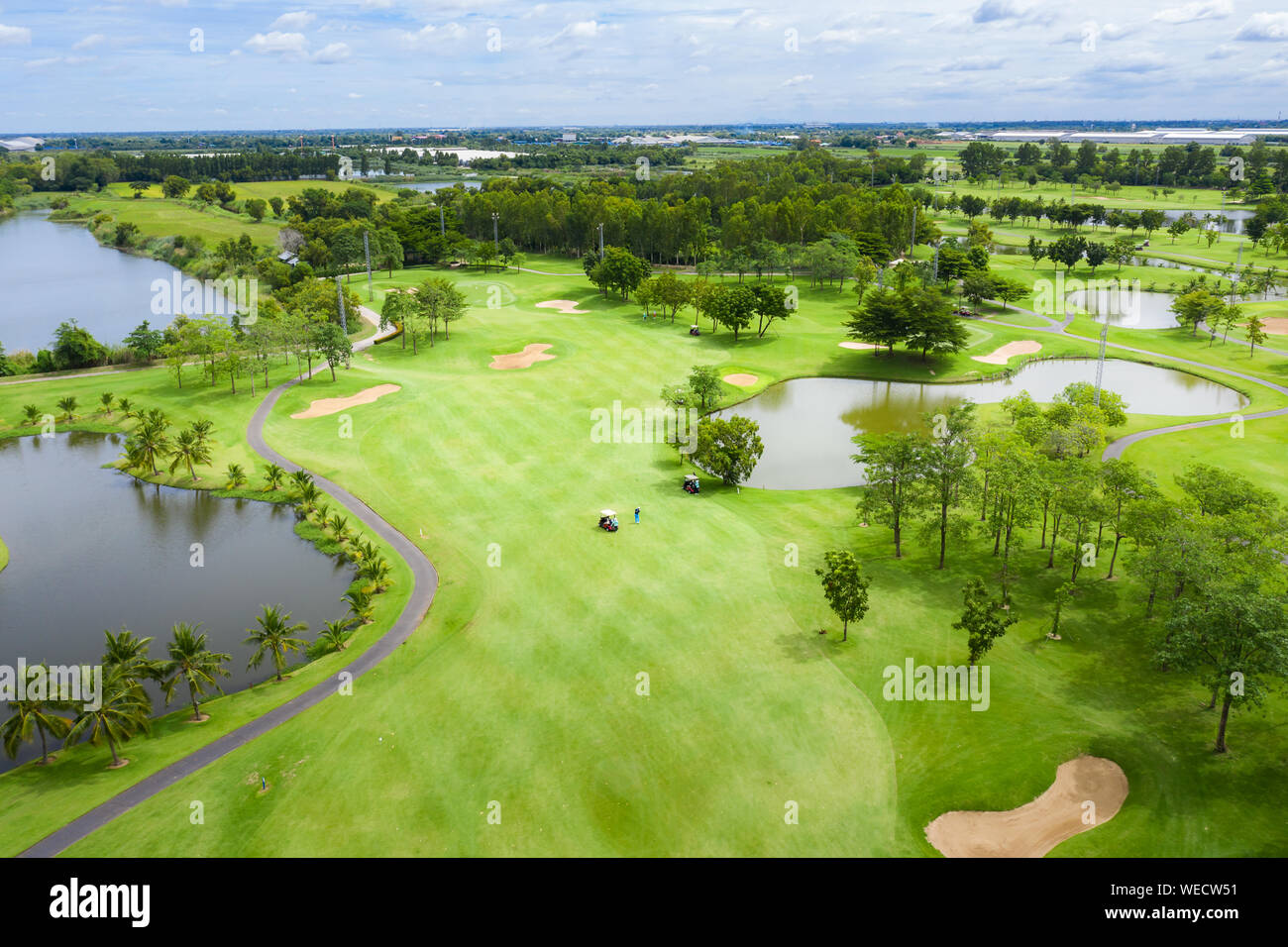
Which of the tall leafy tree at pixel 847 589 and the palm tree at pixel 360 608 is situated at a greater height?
the tall leafy tree at pixel 847 589

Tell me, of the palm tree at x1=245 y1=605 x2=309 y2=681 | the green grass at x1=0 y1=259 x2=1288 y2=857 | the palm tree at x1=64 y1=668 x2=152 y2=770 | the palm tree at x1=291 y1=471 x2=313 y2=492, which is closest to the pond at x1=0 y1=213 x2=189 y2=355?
the palm tree at x1=291 y1=471 x2=313 y2=492

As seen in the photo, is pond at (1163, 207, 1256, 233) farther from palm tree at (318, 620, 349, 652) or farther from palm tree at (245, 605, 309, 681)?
palm tree at (245, 605, 309, 681)

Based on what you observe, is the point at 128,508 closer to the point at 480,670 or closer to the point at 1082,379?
the point at 480,670

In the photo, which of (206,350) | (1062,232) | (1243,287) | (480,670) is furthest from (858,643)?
(1062,232)

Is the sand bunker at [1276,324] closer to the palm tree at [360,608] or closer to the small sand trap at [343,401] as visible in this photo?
the small sand trap at [343,401]

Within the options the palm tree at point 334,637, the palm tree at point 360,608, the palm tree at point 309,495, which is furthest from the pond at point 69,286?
the palm tree at point 334,637
